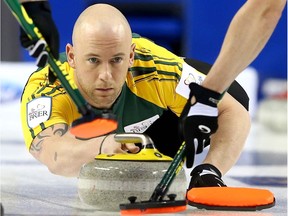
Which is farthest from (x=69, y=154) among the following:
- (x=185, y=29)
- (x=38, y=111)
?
(x=185, y=29)

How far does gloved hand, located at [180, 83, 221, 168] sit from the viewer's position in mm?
3570

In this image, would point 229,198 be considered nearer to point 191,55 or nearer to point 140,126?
point 140,126

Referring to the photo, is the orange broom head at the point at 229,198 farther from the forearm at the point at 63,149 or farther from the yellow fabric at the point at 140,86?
the yellow fabric at the point at 140,86

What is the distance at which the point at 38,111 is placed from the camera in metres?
4.25

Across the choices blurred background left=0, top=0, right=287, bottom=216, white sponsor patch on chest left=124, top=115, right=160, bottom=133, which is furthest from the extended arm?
white sponsor patch on chest left=124, top=115, right=160, bottom=133

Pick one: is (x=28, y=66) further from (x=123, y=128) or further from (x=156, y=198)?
(x=156, y=198)

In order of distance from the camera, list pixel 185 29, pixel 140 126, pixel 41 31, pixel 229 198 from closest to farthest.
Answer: pixel 41 31 → pixel 229 198 → pixel 140 126 → pixel 185 29

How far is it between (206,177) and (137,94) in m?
0.67

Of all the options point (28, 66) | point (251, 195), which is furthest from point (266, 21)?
point (28, 66)

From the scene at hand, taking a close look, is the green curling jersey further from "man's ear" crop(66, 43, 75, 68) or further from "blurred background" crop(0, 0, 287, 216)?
"blurred background" crop(0, 0, 287, 216)

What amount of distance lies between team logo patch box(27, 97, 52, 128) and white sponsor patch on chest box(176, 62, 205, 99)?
2.34 feet

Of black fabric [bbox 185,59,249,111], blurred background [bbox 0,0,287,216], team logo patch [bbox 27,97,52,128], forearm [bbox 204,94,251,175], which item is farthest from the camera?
blurred background [bbox 0,0,287,216]

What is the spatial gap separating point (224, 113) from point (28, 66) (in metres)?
5.34

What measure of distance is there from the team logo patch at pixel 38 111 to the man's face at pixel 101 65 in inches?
7.5
